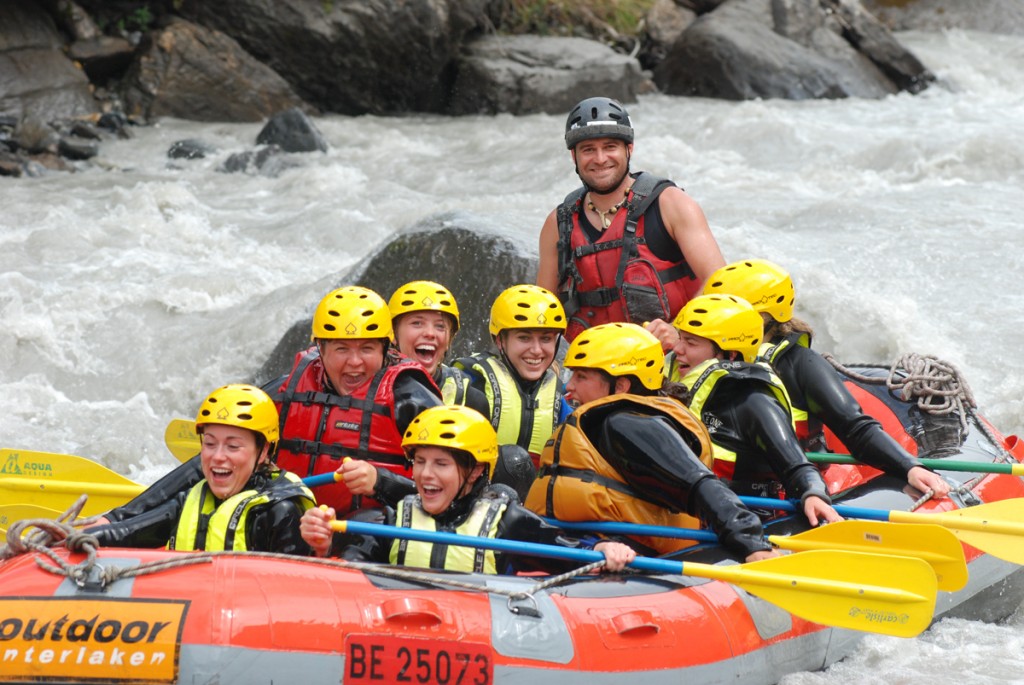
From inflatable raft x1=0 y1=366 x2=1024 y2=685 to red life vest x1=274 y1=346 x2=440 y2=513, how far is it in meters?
0.83

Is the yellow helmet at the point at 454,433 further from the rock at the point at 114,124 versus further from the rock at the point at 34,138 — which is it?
the rock at the point at 114,124

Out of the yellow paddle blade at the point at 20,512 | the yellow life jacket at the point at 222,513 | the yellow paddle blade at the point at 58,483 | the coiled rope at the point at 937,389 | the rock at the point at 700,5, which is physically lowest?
the yellow paddle blade at the point at 20,512

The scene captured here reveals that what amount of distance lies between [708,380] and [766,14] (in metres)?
13.5

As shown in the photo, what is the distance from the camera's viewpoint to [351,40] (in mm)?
15062

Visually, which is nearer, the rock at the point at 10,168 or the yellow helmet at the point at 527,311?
the yellow helmet at the point at 527,311

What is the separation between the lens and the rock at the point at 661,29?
17.2 metres

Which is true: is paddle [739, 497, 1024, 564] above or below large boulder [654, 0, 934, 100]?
below

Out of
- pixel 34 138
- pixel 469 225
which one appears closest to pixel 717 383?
pixel 469 225

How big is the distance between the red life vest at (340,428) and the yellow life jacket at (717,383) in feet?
3.13

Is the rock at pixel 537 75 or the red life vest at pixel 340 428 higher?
the rock at pixel 537 75

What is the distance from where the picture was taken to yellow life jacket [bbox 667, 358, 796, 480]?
4.52 m

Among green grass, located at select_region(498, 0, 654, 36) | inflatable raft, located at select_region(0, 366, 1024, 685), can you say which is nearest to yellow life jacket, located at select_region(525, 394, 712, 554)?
inflatable raft, located at select_region(0, 366, 1024, 685)

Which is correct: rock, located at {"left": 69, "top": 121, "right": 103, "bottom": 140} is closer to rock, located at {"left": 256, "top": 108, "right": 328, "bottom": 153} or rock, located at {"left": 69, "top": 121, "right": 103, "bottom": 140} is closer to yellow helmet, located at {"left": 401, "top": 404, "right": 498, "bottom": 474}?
rock, located at {"left": 256, "top": 108, "right": 328, "bottom": 153}

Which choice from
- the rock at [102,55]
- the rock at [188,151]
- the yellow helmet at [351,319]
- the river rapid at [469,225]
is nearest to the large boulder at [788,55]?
the river rapid at [469,225]
